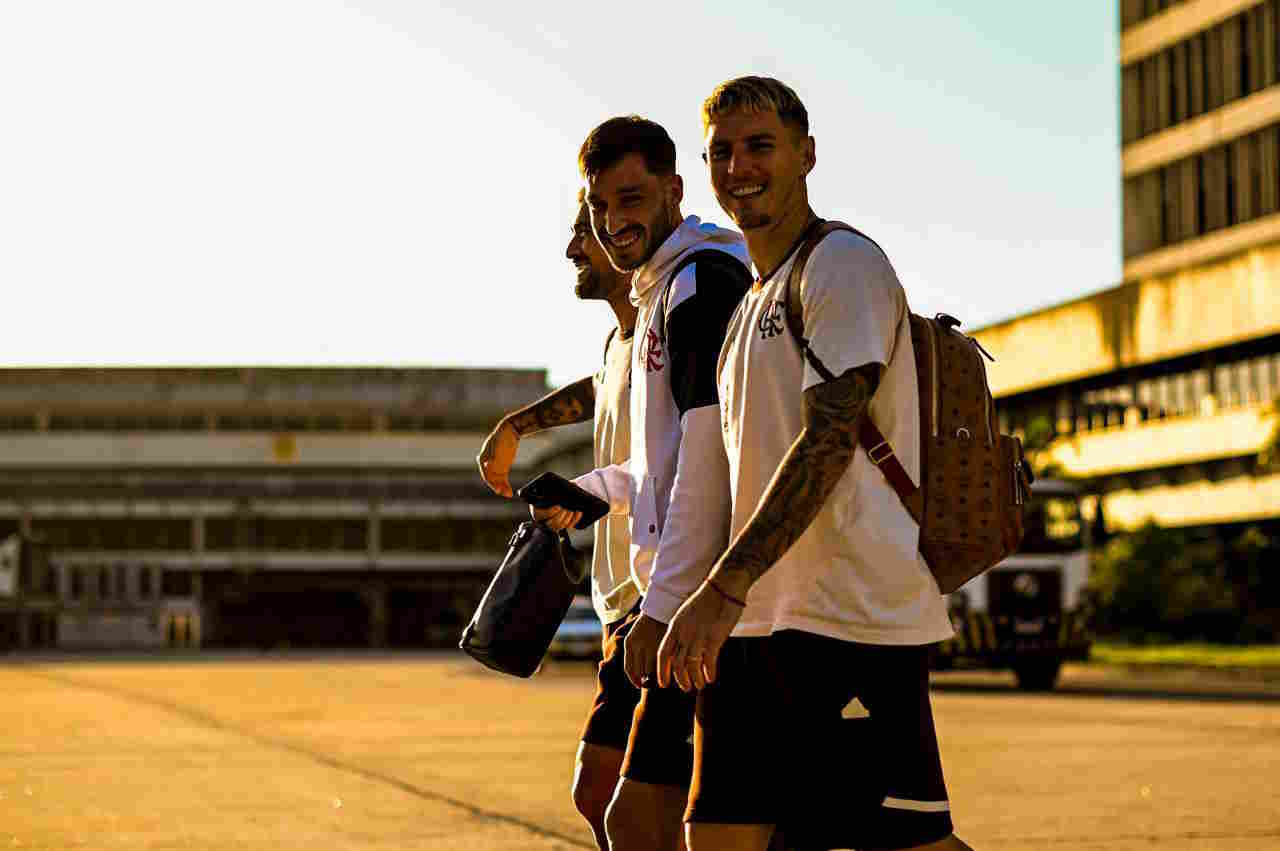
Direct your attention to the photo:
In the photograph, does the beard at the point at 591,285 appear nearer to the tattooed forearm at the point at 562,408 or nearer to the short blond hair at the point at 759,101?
the tattooed forearm at the point at 562,408

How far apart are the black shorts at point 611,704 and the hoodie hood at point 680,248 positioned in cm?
80

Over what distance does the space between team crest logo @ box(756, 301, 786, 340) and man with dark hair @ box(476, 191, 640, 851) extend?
1.07 metres

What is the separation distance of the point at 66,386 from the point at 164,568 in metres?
15.2

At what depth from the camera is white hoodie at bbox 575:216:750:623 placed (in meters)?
4.38

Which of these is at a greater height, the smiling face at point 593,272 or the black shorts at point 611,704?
the smiling face at point 593,272

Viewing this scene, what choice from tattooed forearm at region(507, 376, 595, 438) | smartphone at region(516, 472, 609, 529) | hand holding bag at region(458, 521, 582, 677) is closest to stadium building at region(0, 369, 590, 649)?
tattooed forearm at region(507, 376, 595, 438)

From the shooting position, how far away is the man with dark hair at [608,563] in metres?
5.21

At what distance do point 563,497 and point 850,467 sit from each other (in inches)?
39.1

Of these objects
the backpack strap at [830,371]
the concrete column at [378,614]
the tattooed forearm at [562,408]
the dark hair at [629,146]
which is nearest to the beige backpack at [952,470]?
the backpack strap at [830,371]

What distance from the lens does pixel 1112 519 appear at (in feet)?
198

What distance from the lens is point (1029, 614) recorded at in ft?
88.7

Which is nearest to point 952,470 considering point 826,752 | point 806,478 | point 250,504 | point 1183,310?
point 806,478

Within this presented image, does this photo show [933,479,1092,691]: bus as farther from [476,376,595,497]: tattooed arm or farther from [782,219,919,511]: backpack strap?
[782,219,919,511]: backpack strap

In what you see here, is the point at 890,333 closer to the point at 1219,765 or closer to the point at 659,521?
the point at 659,521
